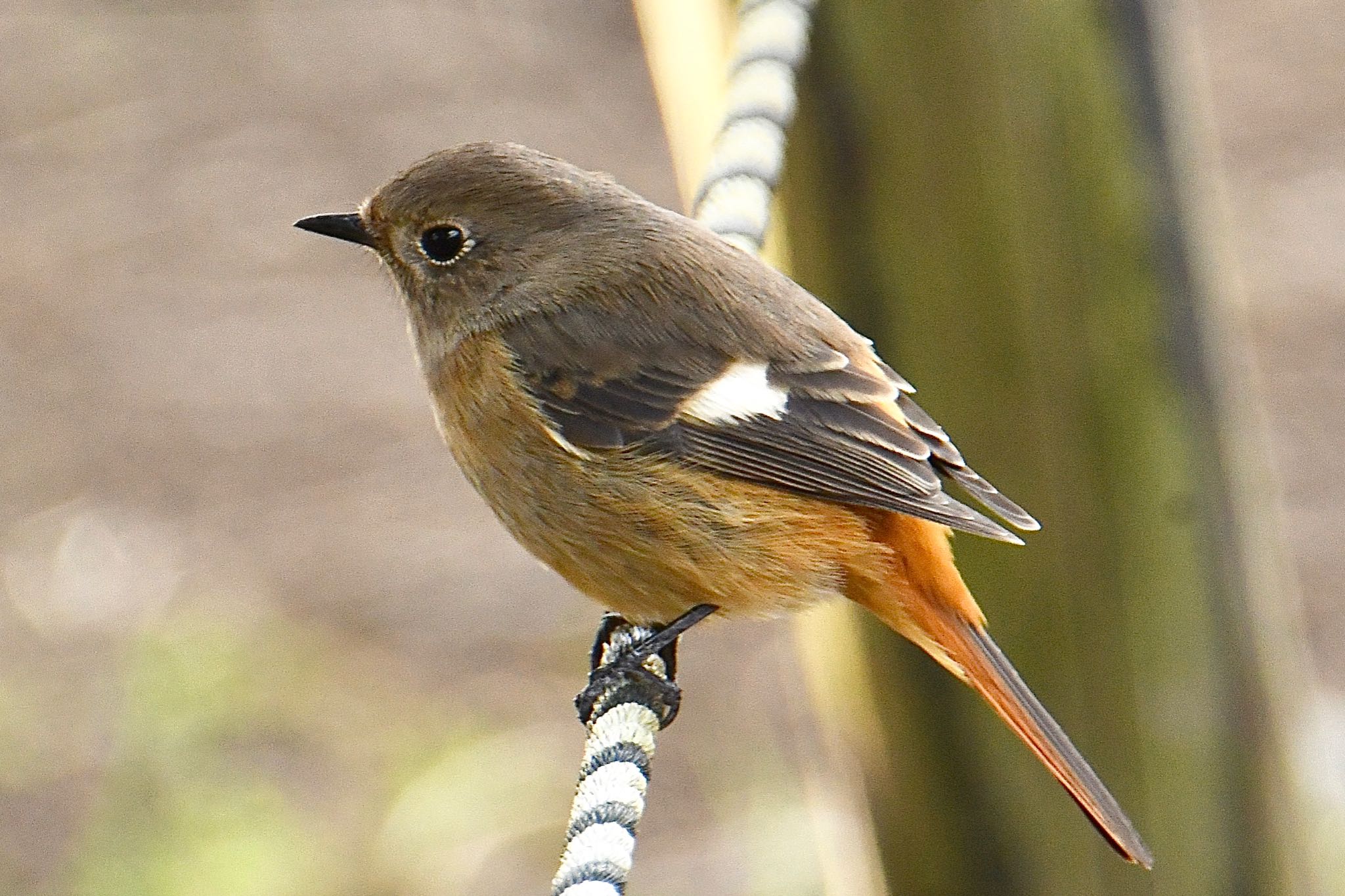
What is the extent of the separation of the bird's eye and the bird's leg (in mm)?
872

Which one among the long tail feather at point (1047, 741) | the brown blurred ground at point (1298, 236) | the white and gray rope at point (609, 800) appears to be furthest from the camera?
the brown blurred ground at point (1298, 236)

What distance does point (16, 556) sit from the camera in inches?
245

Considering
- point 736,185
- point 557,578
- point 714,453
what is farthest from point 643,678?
point 557,578

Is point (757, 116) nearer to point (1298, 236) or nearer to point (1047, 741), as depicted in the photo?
point (1047, 741)

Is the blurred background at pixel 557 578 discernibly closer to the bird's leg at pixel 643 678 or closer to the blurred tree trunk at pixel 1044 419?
the blurred tree trunk at pixel 1044 419

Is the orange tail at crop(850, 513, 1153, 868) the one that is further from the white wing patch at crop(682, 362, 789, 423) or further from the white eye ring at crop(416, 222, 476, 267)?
the white eye ring at crop(416, 222, 476, 267)

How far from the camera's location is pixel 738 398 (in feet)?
11.0

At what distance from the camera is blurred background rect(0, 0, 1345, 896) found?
363cm

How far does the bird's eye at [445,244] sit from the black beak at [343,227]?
0.13m

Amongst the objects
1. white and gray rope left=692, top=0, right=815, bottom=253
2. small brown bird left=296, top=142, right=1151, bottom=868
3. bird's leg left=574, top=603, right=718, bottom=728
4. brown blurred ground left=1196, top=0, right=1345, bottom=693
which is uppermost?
brown blurred ground left=1196, top=0, right=1345, bottom=693

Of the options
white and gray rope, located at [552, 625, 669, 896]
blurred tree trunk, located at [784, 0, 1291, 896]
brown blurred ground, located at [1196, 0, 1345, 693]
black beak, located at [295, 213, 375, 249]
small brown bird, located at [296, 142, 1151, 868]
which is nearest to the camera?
white and gray rope, located at [552, 625, 669, 896]

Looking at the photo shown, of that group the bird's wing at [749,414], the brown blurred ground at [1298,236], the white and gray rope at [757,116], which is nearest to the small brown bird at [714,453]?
the bird's wing at [749,414]

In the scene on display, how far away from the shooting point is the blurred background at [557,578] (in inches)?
143

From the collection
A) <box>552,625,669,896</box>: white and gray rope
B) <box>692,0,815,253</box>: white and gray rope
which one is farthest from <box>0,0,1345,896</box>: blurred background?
<box>552,625,669,896</box>: white and gray rope
